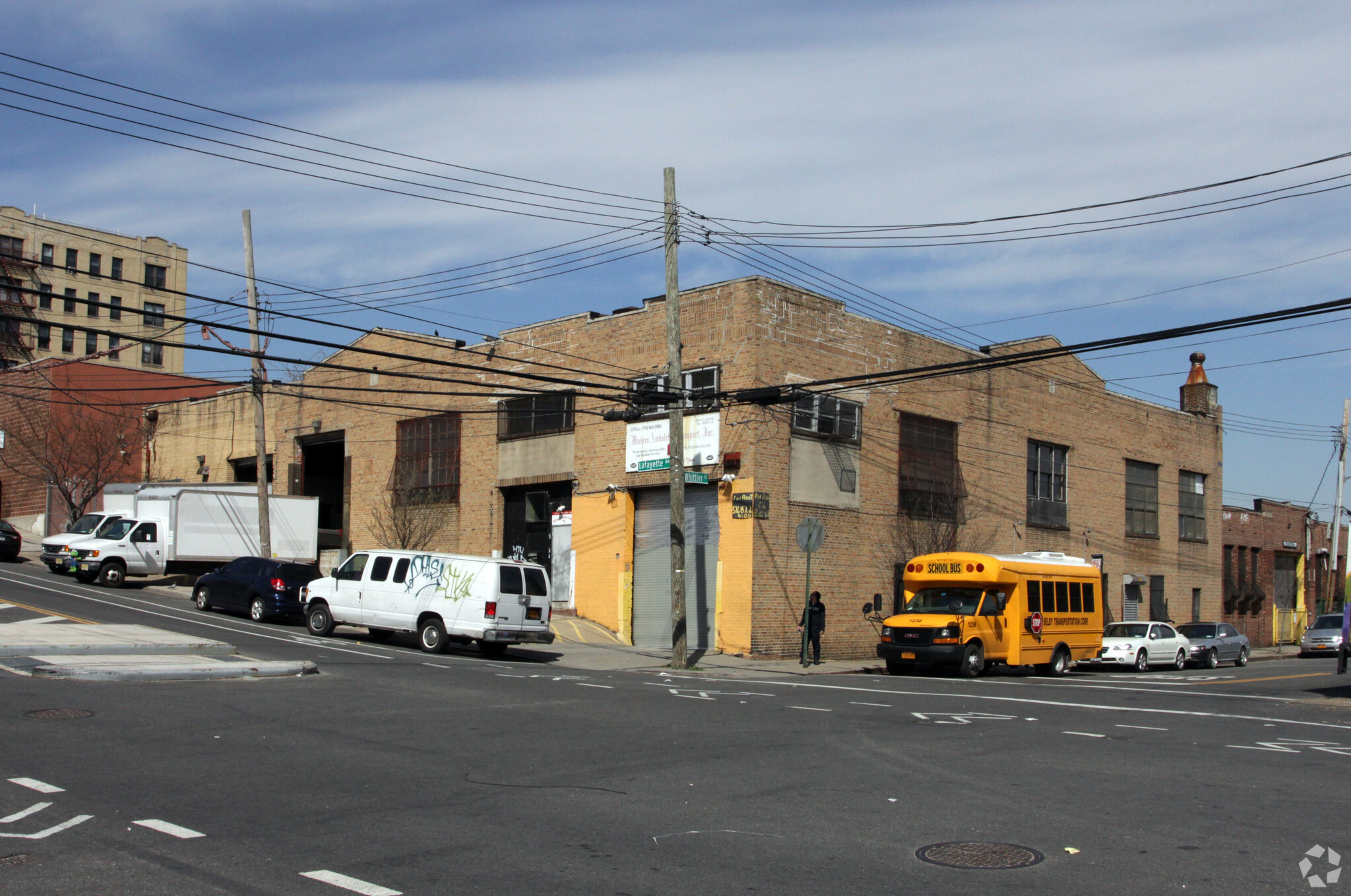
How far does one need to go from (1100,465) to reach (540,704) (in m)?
31.1

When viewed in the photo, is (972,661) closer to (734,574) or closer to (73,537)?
(734,574)

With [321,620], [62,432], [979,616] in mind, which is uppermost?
[62,432]

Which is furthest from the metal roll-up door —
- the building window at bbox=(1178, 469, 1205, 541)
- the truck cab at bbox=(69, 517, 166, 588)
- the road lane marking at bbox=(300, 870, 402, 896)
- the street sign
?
the building window at bbox=(1178, 469, 1205, 541)

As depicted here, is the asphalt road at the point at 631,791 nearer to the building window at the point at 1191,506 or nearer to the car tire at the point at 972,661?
the car tire at the point at 972,661

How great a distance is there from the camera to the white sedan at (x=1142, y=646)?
3031 centimetres

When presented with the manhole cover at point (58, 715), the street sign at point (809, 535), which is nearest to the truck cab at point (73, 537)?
the street sign at point (809, 535)

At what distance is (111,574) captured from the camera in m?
34.1

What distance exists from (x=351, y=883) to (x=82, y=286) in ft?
313

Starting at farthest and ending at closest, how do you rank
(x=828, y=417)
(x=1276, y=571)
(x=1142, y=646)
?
(x=1276, y=571) → (x=1142, y=646) → (x=828, y=417)

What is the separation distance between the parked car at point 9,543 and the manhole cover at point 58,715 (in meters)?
34.3

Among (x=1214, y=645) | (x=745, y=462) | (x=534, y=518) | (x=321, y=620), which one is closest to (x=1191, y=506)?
(x=1214, y=645)

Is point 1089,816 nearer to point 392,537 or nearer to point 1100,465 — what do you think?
point 392,537

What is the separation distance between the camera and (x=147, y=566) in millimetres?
34562

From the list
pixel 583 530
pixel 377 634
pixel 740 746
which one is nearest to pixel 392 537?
pixel 583 530
